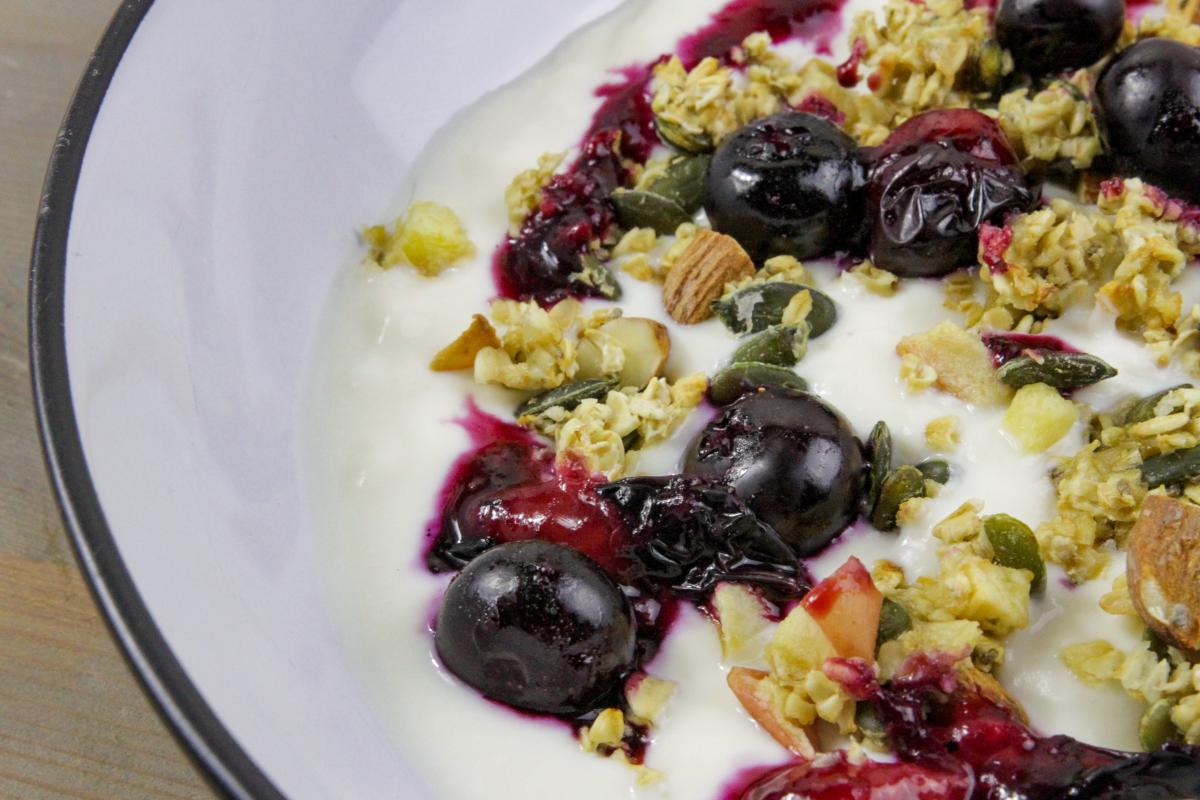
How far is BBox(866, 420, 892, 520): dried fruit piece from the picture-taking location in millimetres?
1083

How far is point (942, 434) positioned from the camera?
110 centimetres

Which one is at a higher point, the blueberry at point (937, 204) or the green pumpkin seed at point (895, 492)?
the blueberry at point (937, 204)

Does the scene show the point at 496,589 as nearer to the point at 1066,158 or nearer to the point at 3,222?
the point at 1066,158

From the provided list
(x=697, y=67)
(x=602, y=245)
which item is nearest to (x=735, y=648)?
(x=602, y=245)

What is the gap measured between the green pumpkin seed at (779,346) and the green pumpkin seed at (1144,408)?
0.28 meters

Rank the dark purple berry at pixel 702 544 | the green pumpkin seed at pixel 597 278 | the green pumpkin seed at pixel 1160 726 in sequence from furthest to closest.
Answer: the green pumpkin seed at pixel 597 278 < the dark purple berry at pixel 702 544 < the green pumpkin seed at pixel 1160 726

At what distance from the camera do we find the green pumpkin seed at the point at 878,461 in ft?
3.55

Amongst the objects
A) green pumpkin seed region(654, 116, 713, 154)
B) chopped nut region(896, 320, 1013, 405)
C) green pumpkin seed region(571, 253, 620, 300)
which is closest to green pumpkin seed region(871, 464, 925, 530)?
chopped nut region(896, 320, 1013, 405)

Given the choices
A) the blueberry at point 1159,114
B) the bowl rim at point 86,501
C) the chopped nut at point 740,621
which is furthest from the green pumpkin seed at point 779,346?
the bowl rim at point 86,501

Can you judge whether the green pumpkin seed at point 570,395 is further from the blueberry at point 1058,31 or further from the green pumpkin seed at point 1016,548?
the blueberry at point 1058,31

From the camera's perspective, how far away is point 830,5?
1.58 metres

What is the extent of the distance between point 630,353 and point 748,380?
12cm

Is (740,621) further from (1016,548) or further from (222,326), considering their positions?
(222,326)

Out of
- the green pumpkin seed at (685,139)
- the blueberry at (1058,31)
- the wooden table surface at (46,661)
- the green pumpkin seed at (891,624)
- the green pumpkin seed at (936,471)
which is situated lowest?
the wooden table surface at (46,661)
